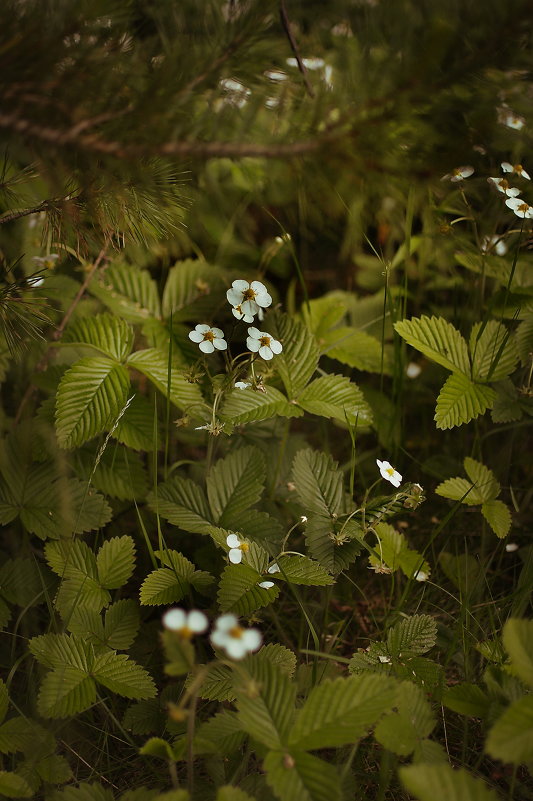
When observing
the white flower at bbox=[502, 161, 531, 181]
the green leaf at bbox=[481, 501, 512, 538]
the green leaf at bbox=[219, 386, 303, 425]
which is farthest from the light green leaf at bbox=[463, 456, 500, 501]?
the white flower at bbox=[502, 161, 531, 181]

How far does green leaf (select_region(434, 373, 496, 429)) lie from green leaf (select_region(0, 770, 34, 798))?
1043mm

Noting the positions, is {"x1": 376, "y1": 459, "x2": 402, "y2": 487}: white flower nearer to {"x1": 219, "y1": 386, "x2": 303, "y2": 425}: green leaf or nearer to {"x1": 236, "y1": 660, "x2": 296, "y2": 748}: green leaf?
{"x1": 219, "y1": 386, "x2": 303, "y2": 425}: green leaf

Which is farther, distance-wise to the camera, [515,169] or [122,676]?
[515,169]

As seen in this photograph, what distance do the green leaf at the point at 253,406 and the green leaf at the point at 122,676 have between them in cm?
53

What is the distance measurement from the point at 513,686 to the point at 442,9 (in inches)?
45.8

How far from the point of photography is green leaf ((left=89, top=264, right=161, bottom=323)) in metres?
1.78

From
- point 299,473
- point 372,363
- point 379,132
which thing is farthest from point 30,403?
point 379,132

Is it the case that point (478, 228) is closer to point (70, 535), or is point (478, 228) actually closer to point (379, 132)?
point (379, 132)

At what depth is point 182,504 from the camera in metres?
1.45

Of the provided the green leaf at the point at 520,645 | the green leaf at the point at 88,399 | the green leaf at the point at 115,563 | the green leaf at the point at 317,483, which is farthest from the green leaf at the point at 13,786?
the green leaf at the point at 520,645

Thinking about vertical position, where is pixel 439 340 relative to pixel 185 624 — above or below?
below

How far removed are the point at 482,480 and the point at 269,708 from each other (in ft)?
2.65

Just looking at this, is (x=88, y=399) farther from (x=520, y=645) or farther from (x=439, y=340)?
(x=520, y=645)

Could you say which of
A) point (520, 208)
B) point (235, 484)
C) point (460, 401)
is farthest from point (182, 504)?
point (520, 208)
